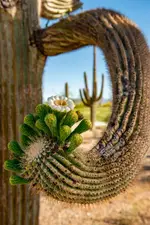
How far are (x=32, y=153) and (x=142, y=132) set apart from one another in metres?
0.53

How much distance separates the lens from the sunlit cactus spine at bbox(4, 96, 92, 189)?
41.1 inches

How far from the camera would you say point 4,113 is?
222cm

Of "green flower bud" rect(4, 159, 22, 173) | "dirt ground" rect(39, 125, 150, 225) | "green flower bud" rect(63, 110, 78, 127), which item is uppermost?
"green flower bud" rect(63, 110, 78, 127)

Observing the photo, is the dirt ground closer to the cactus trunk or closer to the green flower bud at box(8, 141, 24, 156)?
the cactus trunk

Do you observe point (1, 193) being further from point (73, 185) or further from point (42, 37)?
point (73, 185)

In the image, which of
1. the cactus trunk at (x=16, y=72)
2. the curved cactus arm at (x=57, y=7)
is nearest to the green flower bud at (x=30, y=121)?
the cactus trunk at (x=16, y=72)

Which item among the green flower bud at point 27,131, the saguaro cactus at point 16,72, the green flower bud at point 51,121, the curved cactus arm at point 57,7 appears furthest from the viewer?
the curved cactus arm at point 57,7

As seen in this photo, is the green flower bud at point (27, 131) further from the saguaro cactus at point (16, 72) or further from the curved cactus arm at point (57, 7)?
the curved cactus arm at point (57, 7)

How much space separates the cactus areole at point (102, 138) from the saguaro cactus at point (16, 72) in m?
0.37

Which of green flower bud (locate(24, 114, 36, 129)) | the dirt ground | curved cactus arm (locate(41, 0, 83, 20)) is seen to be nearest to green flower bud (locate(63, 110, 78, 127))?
green flower bud (locate(24, 114, 36, 129))

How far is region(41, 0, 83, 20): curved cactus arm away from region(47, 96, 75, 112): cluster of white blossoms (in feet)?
6.12

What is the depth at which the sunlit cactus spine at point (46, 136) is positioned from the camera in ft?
3.43

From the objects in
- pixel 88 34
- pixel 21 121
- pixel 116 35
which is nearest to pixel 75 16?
pixel 88 34

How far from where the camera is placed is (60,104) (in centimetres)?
108
